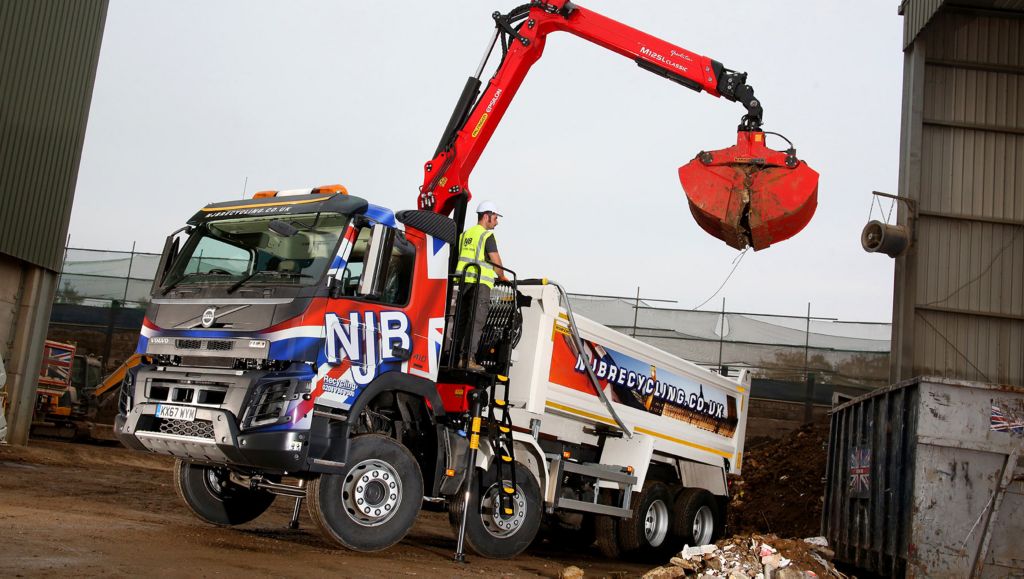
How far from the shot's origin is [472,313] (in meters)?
8.85

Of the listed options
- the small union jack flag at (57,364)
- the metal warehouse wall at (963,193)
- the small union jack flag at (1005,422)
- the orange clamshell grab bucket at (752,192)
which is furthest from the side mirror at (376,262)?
the small union jack flag at (57,364)

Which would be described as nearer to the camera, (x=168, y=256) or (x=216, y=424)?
(x=216, y=424)

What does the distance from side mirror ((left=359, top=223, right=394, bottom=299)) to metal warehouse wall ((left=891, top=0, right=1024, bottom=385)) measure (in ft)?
36.5

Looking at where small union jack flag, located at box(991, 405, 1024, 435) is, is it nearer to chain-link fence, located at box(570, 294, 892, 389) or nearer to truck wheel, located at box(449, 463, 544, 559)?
truck wheel, located at box(449, 463, 544, 559)

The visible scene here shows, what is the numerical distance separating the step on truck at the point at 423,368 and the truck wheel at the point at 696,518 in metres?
0.05

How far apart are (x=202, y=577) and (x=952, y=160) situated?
14.9 meters

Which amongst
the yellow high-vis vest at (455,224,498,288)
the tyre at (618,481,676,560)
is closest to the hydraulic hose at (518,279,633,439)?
the yellow high-vis vest at (455,224,498,288)

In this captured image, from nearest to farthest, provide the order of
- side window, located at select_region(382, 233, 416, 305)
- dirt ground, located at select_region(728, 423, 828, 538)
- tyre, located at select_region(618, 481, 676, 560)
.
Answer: side window, located at select_region(382, 233, 416, 305)
tyre, located at select_region(618, 481, 676, 560)
dirt ground, located at select_region(728, 423, 828, 538)

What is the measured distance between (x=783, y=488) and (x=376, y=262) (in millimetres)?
10452

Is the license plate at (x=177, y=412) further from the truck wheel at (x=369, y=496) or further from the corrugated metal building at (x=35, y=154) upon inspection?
the corrugated metal building at (x=35, y=154)

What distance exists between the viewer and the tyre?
11.0 m

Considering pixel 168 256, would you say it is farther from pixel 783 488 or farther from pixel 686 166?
pixel 783 488

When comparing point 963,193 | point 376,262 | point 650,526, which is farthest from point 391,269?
point 963,193

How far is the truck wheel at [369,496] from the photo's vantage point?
7535mm
